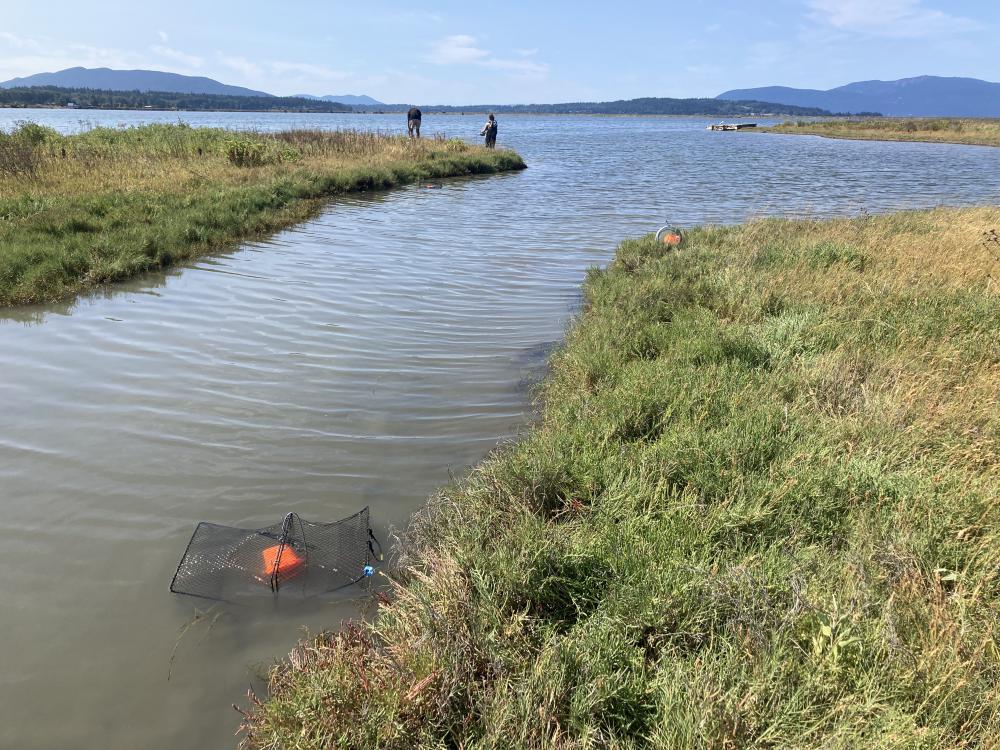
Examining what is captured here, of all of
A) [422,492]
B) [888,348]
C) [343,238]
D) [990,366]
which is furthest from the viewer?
[343,238]

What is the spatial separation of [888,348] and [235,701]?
20.1 feet

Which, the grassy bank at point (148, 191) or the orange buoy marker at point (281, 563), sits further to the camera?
the grassy bank at point (148, 191)

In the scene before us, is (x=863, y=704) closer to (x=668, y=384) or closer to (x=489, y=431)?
(x=668, y=384)

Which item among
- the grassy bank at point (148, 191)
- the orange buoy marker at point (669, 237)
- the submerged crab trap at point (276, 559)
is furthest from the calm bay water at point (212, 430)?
the orange buoy marker at point (669, 237)

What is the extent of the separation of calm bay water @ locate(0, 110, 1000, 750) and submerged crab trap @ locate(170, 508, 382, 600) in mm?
118

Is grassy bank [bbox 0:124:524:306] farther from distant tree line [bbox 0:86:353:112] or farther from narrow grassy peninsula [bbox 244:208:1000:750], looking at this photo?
distant tree line [bbox 0:86:353:112]

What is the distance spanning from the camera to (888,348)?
573cm

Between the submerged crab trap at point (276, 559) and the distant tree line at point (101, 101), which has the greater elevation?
the distant tree line at point (101, 101)

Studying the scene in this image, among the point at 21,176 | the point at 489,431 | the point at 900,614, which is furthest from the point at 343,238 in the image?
the point at 900,614

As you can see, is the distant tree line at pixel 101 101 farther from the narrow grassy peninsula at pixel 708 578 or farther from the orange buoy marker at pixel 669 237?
the narrow grassy peninsula at pixel 708 578

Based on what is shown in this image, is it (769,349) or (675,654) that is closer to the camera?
(675,654)

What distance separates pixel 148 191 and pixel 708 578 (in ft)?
52.4

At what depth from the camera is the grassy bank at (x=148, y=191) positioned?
9672 mm

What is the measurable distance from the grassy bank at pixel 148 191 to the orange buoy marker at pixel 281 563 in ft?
24.7
